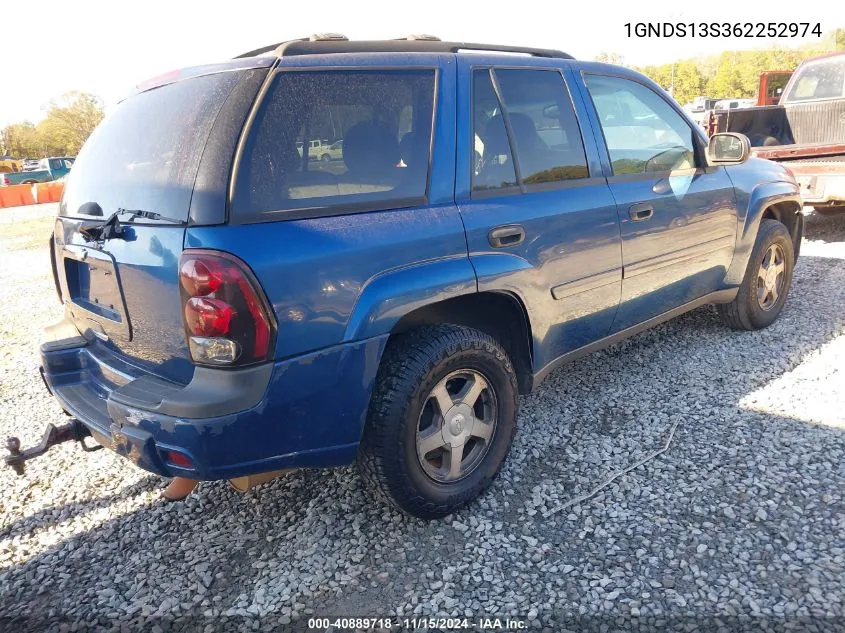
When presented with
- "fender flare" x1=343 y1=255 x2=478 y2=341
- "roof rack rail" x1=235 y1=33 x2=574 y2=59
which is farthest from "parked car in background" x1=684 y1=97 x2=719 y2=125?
"fender flare" x1=343 y1=255 x2=478 y2=341

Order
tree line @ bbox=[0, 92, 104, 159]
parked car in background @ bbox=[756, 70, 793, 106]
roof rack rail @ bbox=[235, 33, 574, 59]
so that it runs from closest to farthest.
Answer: roof rack rail @ bbox=[235, 33, 574, 59] < parked car in background @ bbox=[756, 70, 793, 106] < tree line @ bbox=[0, 92, 104, 159]

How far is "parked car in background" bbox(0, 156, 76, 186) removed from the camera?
27859mm

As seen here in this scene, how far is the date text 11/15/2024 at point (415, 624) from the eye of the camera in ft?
6.90

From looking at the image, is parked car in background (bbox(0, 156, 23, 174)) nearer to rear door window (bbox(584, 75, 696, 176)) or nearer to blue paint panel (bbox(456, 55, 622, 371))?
rear door window (bbox(584, 75, 696, 176))

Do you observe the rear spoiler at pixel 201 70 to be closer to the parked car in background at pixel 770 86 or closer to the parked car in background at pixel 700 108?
the parked car in background at pixel 700 108

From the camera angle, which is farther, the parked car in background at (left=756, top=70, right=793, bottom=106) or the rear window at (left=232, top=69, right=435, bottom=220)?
the parked car in background at (left=756, top=70, right=793, bottom=106)

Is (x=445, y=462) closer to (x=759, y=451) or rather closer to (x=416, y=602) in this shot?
(x=416, y=602)

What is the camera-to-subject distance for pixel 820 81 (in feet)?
27.0

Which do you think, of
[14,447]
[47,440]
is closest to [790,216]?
[47,440]

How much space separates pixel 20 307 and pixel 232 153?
638 centimetres

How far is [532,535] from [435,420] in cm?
62

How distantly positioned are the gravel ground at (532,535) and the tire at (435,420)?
0.17m

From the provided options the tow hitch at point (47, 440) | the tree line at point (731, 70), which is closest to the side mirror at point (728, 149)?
the tow hitch at point (47, 440)

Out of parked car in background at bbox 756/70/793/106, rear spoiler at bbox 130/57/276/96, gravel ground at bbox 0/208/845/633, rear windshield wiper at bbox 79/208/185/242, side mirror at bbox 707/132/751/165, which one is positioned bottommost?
gravel ground at bbox 0/208/845/633
